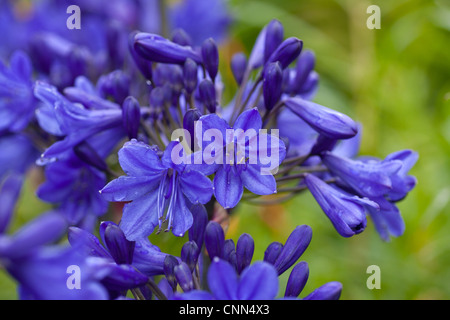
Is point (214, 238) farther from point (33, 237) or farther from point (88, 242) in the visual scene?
point (33, 237)

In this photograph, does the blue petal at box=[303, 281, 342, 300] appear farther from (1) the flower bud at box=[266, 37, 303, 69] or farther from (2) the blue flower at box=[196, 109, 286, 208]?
(1) the flower bud at box=[266, 37, 303, 69]

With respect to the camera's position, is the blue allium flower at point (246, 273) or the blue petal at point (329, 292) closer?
the blue allium flower at point (246, 273)

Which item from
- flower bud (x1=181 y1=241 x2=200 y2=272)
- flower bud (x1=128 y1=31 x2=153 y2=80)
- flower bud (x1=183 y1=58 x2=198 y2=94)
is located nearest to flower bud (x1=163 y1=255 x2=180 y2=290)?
flower bud (x1=181 y1=241 x2=200 y2=272)

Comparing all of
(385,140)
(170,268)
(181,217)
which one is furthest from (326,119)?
(385,140)

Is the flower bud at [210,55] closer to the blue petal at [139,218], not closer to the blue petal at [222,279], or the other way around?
the blue petal at [139,218]

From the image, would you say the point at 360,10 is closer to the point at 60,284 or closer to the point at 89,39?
the point at 89,39

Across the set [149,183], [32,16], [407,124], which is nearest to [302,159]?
[149,183]

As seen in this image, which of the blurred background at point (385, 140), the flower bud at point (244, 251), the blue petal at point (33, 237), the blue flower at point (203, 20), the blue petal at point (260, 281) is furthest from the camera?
the blue flower at point (203, 20)

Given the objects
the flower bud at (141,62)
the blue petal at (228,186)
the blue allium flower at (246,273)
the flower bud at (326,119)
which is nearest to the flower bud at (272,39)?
the flower bud at (326,119)
